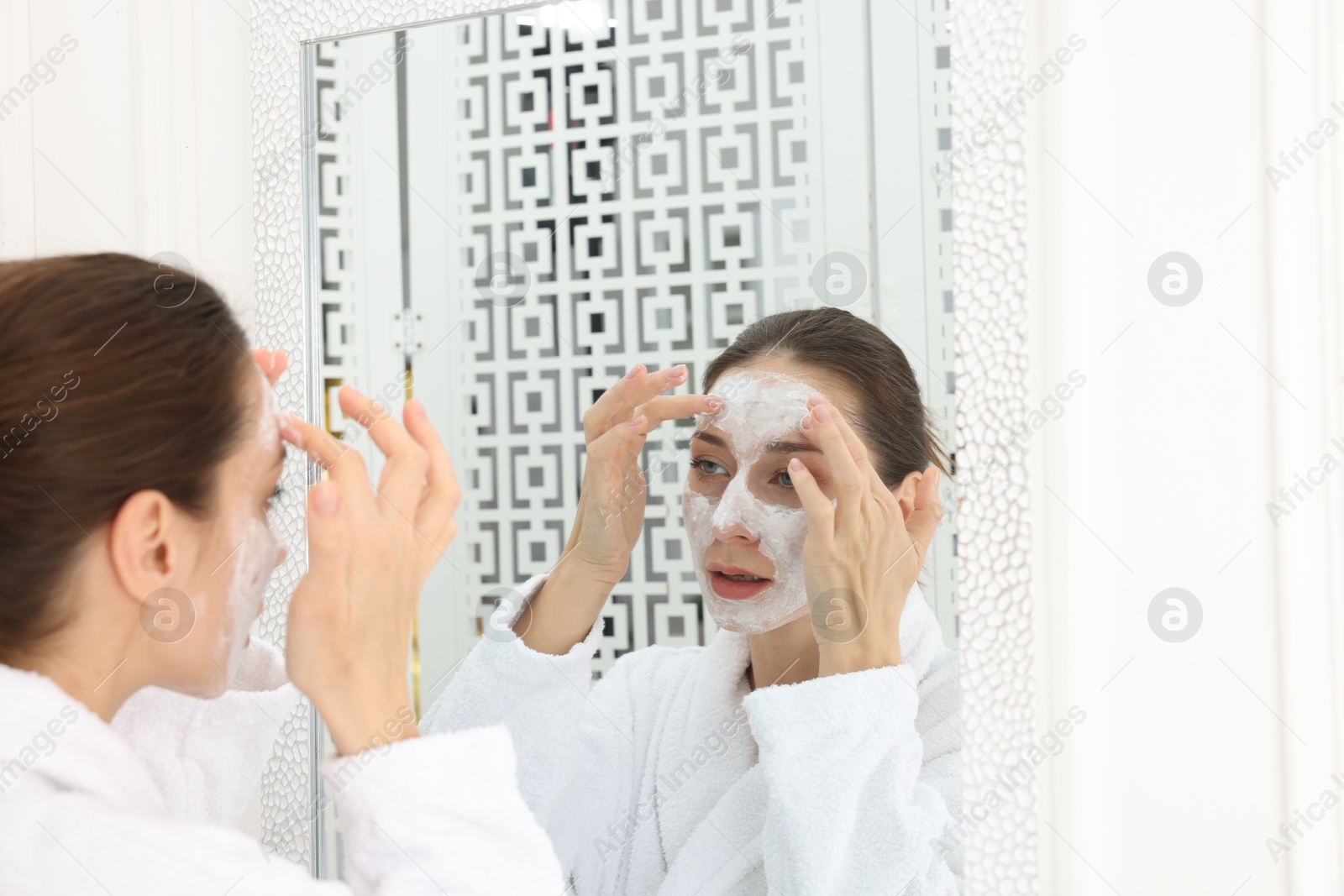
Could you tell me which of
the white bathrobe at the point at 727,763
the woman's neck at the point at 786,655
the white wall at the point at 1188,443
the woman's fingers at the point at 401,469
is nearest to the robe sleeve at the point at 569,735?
the white bathrobe at the point at 727,763

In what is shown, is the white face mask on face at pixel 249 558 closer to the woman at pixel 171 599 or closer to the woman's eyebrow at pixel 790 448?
the woman at pixel 171 599

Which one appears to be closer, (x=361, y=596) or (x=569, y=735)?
(x=361, y=596)

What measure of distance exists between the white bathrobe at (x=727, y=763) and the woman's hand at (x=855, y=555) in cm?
2

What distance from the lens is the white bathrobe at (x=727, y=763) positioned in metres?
0.67

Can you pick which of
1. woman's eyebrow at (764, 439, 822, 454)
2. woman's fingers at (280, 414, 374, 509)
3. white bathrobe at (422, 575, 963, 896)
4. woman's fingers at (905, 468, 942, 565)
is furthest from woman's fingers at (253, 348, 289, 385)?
woman's fingers at (905, 468, 942, 565)

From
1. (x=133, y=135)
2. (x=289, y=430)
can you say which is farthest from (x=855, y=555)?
(x=133, y=135)

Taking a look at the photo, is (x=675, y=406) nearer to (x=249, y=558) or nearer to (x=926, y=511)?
(x=926, y=511)

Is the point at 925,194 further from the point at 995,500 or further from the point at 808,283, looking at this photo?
the point at 995,500

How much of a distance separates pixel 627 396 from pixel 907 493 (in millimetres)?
221

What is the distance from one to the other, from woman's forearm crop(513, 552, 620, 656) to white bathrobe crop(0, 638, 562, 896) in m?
0.19

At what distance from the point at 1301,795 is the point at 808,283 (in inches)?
18.1

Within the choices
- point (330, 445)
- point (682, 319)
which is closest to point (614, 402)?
point (682, 319)

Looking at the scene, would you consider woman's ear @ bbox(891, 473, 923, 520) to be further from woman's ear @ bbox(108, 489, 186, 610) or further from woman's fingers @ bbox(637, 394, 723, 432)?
woman's ear @ bbox(108, 489, 186, 610)

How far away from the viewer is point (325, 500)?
0.55 meters
